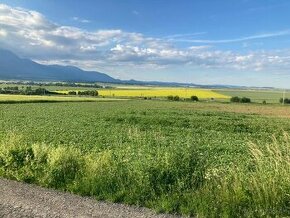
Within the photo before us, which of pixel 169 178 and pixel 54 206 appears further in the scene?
pixel 169 178

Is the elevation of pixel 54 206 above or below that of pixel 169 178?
below

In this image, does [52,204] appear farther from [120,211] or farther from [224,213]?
[224,213]

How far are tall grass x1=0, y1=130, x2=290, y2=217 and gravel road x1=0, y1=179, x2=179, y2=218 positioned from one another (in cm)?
35

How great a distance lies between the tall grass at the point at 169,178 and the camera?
24.9ft

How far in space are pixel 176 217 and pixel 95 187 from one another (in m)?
2.26

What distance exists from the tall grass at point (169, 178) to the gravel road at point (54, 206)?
0.35 meters

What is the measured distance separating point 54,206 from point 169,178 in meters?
2.57

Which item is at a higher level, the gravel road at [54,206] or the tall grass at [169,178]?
the tall grass at [169,178]

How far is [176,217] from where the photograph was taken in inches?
287

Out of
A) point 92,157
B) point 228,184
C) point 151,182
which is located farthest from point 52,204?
point 228,184

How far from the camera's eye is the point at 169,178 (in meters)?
8.95

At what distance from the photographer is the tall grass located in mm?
7590

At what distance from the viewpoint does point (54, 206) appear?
7812mm

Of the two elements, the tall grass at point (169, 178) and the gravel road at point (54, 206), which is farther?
the tall grass at point (169, 178)
